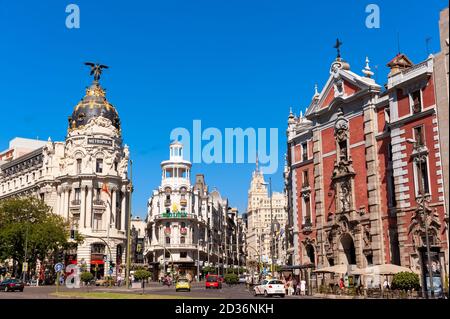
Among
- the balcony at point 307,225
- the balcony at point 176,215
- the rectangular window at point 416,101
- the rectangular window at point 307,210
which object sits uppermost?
the rectangular window at point 416,101

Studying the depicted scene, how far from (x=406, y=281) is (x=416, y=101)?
14087mm

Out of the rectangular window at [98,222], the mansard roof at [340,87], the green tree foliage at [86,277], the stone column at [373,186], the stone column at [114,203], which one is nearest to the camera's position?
the stone column at [373,186]

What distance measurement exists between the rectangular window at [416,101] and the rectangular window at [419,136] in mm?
1350

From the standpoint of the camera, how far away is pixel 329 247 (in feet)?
168

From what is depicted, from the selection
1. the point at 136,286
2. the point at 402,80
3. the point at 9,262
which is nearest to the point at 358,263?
the point at 402,80

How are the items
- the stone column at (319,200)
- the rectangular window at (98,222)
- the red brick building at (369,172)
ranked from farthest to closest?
the rectangular window at (98,222)
the stone column at (319,200)
the red brick building at (369,172)

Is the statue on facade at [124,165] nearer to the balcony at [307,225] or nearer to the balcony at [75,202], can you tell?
the balcony at [75,202]

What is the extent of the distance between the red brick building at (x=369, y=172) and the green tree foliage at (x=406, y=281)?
1.16 meters

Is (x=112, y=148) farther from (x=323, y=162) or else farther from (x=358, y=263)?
(x=358, y=263)

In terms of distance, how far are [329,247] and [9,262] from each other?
6970cm

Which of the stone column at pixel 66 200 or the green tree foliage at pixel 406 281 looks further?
the stone column at pixel 66 200

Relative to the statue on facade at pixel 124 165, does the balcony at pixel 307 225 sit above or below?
below

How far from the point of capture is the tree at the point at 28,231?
3004 inches

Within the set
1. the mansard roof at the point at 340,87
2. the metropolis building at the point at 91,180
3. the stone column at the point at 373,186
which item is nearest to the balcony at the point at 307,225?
the stone column at the point at 373,186
